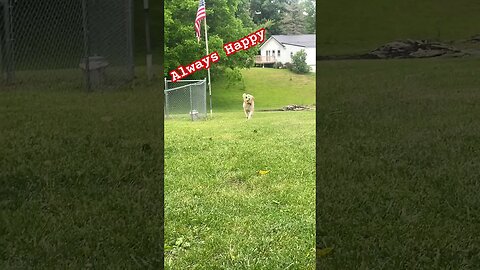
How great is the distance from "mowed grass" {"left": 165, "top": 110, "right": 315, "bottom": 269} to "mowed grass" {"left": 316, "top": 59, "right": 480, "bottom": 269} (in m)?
0.14

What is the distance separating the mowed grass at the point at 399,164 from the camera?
Result: 1.70m

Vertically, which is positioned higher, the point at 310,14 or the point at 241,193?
the point at 310,14

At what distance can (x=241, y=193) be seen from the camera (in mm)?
1751

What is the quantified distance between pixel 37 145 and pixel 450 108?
2319mm

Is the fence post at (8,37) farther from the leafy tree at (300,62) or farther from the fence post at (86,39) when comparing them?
the leafy tree at (300,62)

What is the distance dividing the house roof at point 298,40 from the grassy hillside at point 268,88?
84 mm

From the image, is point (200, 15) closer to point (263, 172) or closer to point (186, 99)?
point (186, 99)

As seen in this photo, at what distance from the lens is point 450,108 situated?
3.36 metres

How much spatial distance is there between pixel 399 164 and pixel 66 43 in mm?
1481

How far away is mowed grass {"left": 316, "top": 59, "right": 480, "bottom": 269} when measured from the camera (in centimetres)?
170
